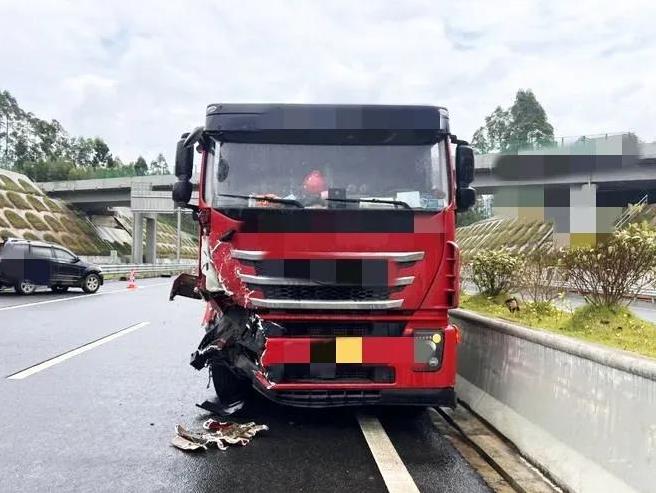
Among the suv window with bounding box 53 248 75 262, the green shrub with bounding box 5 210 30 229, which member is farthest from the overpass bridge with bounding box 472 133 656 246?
the green shrub with bounding box 5 210 30 229

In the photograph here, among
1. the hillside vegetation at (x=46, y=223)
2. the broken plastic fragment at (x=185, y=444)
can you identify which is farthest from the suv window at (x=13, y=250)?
the hillside vegetation at (x=46, y=223)

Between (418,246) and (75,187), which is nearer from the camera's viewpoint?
(418,246)

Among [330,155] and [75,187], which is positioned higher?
[75,187]

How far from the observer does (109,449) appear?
480 cm

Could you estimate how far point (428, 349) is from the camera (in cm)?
510

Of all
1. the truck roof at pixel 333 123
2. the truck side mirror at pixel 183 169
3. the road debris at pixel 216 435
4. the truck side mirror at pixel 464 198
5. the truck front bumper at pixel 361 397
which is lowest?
the road debris at pixel 216 435

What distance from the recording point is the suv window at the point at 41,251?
21.3 m

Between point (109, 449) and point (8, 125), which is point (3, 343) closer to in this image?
point (109, 449)

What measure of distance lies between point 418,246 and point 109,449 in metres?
2.86

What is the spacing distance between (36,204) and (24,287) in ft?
147

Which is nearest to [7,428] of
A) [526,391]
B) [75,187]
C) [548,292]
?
[526,391]

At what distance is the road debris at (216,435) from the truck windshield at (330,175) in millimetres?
1880

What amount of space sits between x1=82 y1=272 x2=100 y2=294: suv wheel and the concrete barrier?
65.2ft

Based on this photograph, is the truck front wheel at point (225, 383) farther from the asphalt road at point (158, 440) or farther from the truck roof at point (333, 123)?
the truck roof at point (333, 123)
